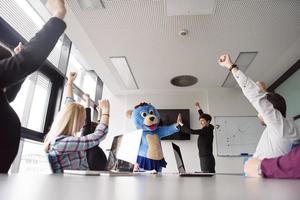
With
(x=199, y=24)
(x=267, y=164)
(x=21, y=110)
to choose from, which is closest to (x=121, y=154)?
(x=267, y=164)

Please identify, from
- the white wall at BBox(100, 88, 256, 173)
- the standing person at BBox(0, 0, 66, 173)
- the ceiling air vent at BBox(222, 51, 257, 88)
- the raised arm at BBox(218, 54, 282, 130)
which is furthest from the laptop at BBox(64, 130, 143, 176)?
the white wall at BBox(100, 88, 256, 173)

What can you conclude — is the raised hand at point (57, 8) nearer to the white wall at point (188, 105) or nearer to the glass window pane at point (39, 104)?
the glass window pane at point (39, 104)

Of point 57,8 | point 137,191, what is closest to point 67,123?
point 57,8

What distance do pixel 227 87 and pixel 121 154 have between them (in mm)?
3548

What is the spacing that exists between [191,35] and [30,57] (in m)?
2.26

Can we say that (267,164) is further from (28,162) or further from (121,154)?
(28,162)

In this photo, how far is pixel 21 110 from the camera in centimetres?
232

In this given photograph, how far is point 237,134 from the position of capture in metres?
4.16

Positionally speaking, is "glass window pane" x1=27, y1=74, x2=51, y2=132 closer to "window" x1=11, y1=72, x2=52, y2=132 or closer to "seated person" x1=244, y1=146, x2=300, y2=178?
"window" x1=11, y1=72, x2=52, y2=132

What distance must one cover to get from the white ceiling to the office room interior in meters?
0.01

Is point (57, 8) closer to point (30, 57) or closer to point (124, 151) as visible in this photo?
point (30, 57)

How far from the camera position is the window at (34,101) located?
233cm

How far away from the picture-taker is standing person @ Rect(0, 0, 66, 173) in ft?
2.11

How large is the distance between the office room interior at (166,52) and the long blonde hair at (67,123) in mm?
617
